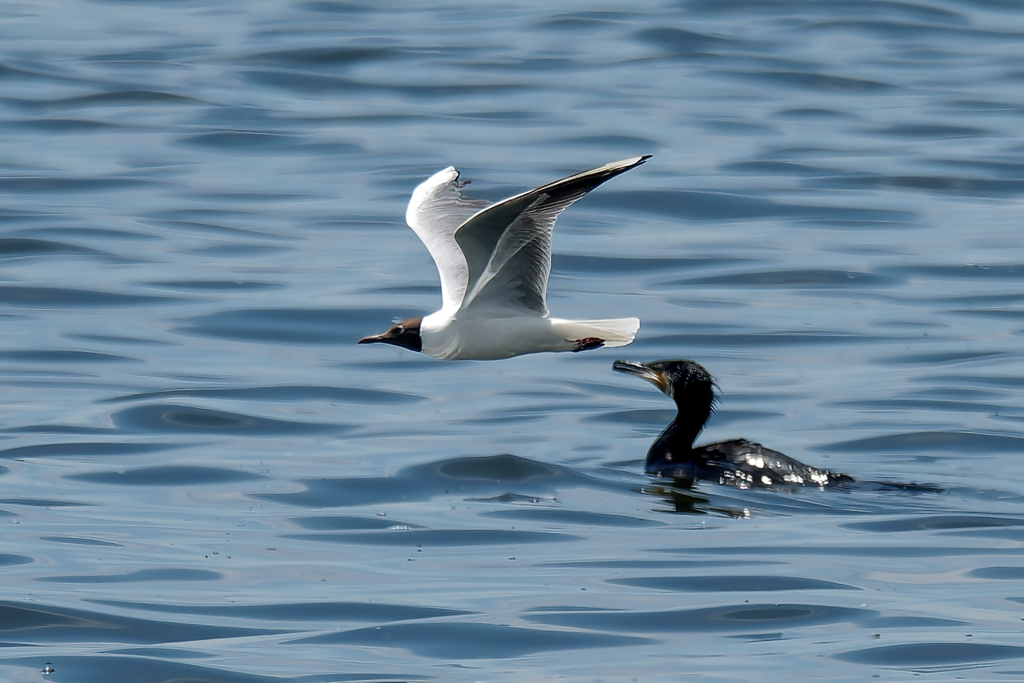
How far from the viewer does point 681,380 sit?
40.5 feet

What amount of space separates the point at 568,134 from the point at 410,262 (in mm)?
6271

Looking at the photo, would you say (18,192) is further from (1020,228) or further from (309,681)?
(309,681)

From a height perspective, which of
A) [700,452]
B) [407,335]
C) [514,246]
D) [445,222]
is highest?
[514,246]

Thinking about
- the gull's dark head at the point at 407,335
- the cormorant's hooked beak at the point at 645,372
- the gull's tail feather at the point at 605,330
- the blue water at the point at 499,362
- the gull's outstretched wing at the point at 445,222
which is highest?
the gull's outstretched wing at the point at 445,222

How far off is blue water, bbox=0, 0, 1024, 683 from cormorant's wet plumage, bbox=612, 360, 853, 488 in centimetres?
19

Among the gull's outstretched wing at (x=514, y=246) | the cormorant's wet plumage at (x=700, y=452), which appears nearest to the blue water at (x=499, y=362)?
the cormorant's wet plumage at (x=700, y=452)

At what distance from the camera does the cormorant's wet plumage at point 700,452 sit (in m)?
11.3

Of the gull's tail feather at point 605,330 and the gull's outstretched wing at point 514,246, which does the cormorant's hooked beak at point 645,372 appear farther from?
the gull's tail feather at point 605,330

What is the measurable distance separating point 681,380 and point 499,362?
328cm

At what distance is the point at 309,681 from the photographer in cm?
750

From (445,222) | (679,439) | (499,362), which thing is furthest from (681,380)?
(499,362)

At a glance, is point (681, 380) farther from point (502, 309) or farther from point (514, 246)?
point (514, 246)

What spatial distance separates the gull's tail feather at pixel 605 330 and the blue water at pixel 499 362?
3.39 feet

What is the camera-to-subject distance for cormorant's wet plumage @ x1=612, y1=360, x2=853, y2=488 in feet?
36.9
